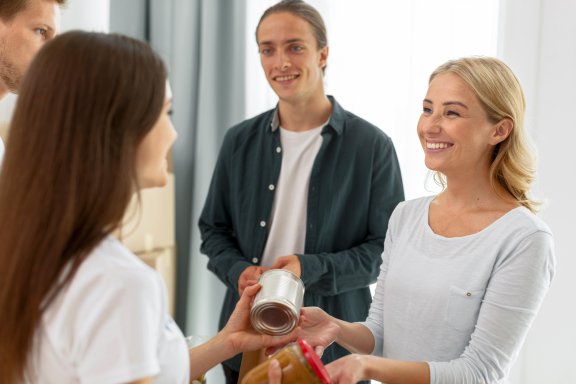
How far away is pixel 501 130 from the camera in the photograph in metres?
1.34

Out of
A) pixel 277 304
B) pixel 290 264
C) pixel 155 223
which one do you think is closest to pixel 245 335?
pixel 277 304

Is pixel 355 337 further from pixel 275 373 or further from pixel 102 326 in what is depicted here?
pixel 102 326

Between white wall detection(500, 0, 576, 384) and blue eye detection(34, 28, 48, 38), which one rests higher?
blue eye detection(34, 28, 48, 38)

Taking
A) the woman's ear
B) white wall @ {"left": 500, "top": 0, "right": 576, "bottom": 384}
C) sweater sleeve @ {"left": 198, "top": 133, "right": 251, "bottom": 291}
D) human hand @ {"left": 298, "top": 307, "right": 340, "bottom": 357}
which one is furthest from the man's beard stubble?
white wall @ {"left": 500, "top": 0, "right": 576, "bottom": 384}

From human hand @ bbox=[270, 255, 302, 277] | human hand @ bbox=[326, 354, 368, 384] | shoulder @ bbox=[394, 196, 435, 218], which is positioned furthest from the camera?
human hand @ bbox=[270, 255, 302, 277]

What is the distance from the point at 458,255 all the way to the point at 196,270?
4.73ft

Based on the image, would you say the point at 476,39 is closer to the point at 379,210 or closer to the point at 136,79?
the point at 379,210

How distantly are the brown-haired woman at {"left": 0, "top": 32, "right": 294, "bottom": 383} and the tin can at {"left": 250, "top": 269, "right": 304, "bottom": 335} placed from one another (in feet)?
1.19

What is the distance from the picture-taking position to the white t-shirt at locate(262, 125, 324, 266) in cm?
186

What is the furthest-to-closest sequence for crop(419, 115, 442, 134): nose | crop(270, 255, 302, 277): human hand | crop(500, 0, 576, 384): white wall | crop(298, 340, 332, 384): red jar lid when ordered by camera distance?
1. crop(500, 0, 576, 384): white wall
2. crop(270, 255, 302, 277): human hand
3. crop(419, 115, 442, 134): nose
4. crop(298, 340, 332, 384): red jar lid

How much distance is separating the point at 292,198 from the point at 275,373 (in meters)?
0.96

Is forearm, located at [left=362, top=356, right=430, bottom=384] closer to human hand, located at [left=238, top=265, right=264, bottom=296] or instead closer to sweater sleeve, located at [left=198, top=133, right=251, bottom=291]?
human hand, located at [left=238, top=265, right=264, bottom=296]

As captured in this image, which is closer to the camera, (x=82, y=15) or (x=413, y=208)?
(x=413, y=208)

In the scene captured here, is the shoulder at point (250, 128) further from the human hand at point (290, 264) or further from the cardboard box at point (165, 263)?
the cardboard box at point (165, 263)
